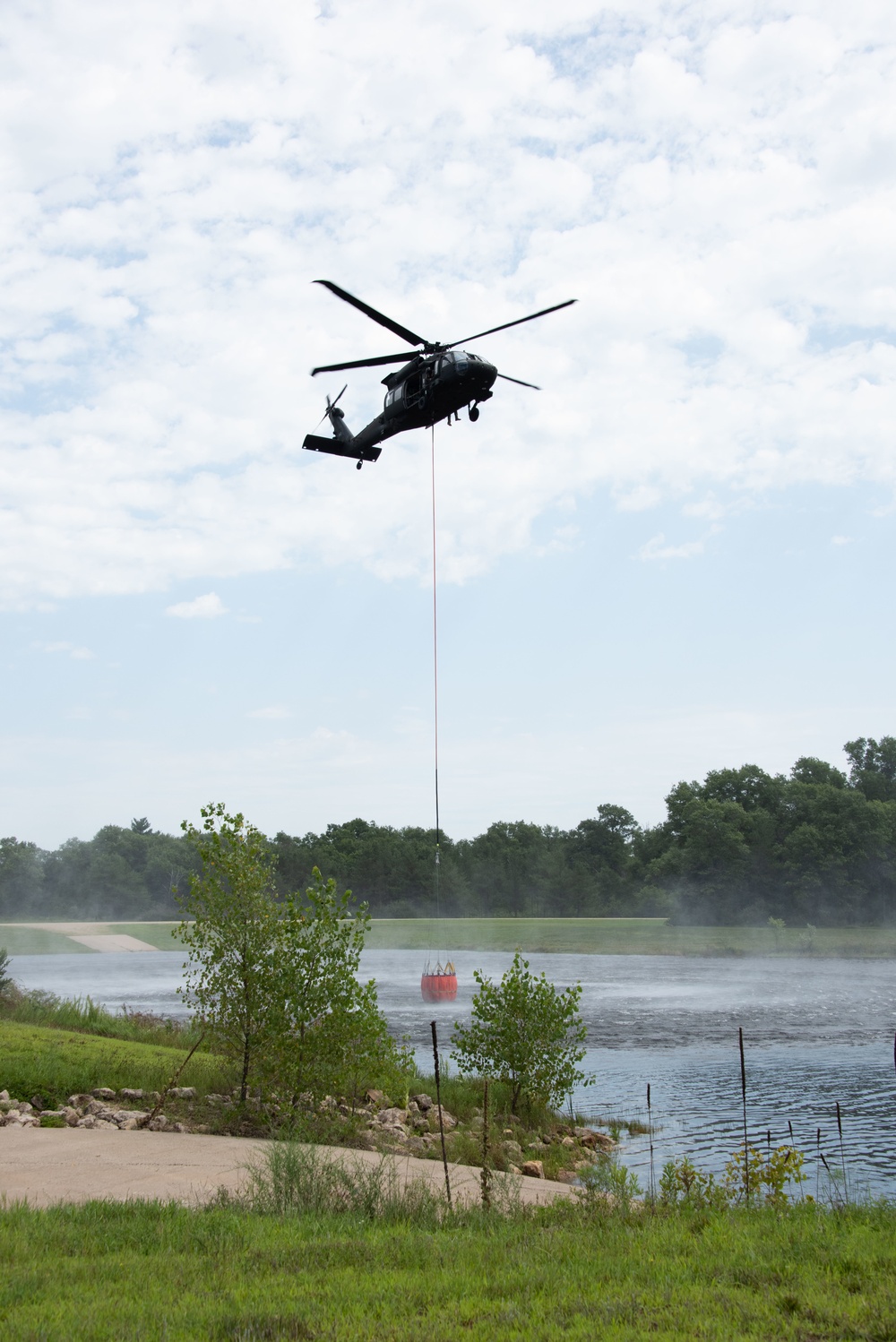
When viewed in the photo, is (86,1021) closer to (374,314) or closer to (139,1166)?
(139,1166)

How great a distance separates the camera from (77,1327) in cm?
683

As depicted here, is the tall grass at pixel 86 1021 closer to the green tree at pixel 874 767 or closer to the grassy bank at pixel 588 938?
the grassy bank at pixel 588 938

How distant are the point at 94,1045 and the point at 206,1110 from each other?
563 cm

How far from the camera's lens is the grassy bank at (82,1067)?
18875mm

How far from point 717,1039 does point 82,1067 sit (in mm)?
22859

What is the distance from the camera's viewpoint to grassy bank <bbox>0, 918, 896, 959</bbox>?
281 feet

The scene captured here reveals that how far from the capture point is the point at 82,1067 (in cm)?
1994

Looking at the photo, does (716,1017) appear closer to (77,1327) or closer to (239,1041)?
(239,1041)

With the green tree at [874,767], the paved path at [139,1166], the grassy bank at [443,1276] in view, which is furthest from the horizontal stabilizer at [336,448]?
the green tree at [874,767]

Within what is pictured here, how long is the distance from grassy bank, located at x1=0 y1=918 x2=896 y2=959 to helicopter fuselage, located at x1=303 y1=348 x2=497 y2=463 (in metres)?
51.9

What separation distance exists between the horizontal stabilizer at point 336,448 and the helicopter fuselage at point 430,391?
439 millimetres

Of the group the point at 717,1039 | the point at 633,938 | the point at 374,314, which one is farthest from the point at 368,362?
the point at 633,938

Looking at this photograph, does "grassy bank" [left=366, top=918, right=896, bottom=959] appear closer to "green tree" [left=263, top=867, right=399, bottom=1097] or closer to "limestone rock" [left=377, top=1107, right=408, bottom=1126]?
"limestone rock" [left=377, top=1107, right=408, bottom=1126]

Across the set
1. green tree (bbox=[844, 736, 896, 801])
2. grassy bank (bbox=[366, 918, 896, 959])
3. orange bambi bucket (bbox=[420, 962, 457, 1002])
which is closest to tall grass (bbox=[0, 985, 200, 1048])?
orange bambi bucket (bbox=[420, 962, 457, 1002])
